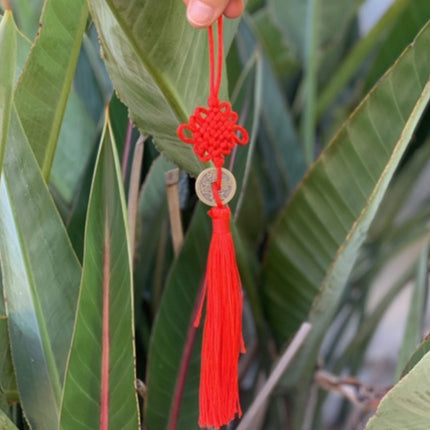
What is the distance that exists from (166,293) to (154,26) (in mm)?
198

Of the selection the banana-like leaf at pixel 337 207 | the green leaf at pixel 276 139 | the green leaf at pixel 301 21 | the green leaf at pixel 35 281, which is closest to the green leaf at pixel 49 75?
the green leaf at pixel 35 281

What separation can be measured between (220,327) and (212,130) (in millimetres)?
104

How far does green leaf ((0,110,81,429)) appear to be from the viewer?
0.33 meters

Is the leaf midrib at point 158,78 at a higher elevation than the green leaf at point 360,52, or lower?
lower

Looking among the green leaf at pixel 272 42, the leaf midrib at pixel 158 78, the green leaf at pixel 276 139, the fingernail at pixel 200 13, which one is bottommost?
Result: the leaf midrib at pixel 158 78

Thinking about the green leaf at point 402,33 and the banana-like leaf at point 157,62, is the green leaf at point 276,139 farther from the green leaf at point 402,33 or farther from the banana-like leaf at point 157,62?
the banana-like leaf at point 157,62

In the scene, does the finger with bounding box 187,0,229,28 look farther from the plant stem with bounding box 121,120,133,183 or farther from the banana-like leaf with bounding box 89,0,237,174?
the plant stem with bounding box 121,120,133,183

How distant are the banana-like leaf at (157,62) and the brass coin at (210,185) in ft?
0.06

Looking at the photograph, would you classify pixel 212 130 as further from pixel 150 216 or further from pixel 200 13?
pixel 150 216

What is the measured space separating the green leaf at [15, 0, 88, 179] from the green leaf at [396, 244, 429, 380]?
0.94ft

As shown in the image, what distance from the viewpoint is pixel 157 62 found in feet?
1.00

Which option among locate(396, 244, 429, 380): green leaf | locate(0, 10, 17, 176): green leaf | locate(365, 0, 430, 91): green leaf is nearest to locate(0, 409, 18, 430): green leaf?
locate(0, 10, 17, 176): green leaf

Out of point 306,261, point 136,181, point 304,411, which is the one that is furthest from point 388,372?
point 136,181

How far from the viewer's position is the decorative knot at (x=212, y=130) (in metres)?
0.32
